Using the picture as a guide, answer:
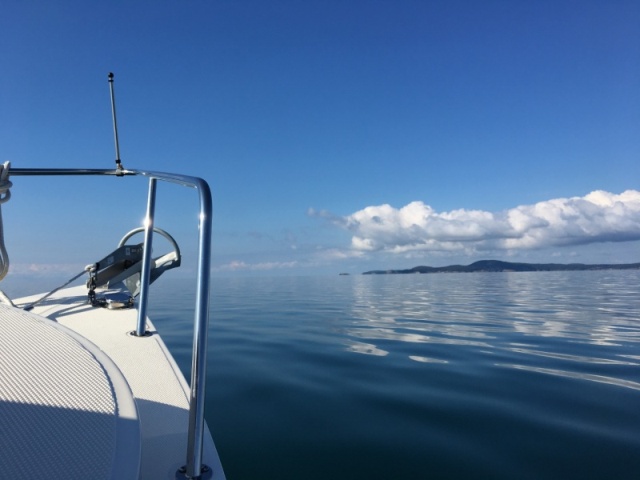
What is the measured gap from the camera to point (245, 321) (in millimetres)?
8586

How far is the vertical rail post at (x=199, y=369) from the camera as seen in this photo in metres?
1.26

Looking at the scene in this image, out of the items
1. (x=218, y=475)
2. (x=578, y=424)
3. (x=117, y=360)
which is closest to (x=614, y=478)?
(x=578, y=424)

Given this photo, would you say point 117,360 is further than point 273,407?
No

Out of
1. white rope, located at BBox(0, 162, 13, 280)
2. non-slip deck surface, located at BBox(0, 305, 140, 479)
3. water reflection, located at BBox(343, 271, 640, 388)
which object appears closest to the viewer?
non-slip deck surface, located at BBox(0, 305, 140, 479)

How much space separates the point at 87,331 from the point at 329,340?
380 cm

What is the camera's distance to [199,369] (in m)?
1.26

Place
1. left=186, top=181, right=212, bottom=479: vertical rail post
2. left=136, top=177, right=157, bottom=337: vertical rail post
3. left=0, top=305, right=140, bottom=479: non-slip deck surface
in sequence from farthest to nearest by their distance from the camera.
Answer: left=136, top=177, right=157, bottom=337: vertical rail post, left=186, top=181, right=212, bottom=479: vertical rail post, left=0, top=305, right=140, bottom=479: non-slip deck surface

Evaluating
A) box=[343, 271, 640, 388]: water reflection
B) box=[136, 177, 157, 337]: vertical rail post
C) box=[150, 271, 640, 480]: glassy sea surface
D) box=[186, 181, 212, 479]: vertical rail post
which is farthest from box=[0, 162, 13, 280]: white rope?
box=[343, 271, 640, 388]: water reflection

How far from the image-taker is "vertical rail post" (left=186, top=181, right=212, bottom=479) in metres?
1.26

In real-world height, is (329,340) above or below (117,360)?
below

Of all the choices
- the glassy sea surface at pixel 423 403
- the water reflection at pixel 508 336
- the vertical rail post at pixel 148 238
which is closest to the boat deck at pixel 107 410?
the vertical rail post at pixel 148 238

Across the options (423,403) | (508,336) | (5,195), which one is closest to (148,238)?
(5,195)

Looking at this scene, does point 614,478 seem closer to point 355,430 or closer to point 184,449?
point 355,430

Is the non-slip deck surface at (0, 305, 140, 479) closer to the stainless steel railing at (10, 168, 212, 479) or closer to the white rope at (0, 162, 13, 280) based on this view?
the stainless steel railing at (10, 168, 212, 479)
